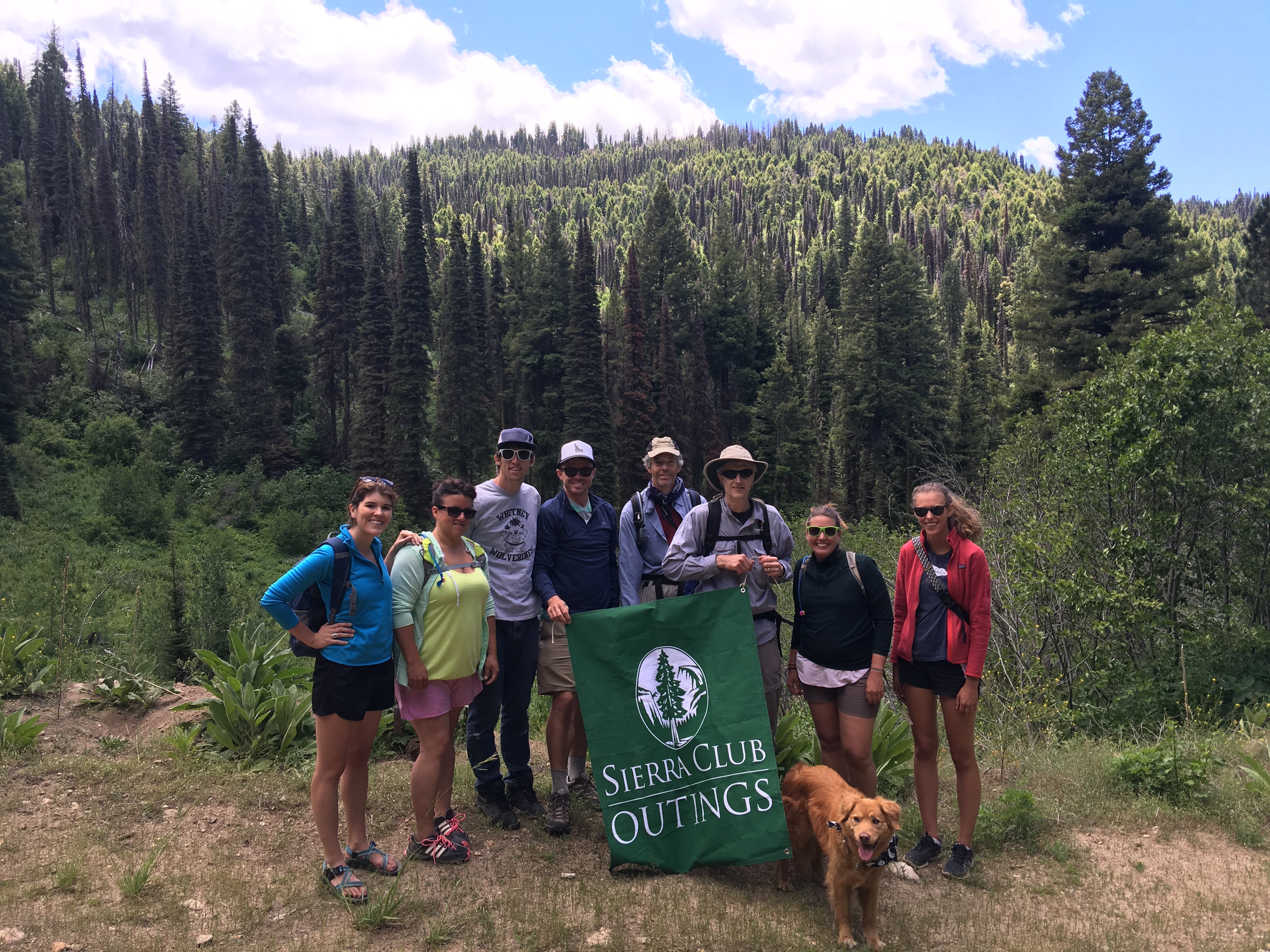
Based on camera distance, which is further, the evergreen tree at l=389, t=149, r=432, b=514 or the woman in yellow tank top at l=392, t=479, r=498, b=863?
the evergreen tree at l=389, t=149, r=432, b=514

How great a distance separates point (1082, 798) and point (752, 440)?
161 ft

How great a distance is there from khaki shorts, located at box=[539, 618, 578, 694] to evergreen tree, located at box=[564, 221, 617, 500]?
36131 mm

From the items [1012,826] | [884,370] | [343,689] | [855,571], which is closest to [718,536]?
[855,571]

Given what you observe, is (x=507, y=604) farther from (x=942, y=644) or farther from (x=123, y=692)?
(x=123, y=692)

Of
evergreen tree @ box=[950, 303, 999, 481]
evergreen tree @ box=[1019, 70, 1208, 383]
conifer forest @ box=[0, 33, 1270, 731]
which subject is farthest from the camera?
evergreen tree @ box=[950, 303, 999, 481]

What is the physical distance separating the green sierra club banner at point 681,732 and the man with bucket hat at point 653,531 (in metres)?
0.39

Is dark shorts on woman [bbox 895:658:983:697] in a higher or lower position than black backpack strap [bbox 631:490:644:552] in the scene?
lower

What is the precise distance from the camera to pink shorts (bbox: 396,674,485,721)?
448cm

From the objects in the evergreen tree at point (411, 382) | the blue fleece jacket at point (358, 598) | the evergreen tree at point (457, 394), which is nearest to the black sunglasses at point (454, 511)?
the blue fleece jacket at point (358, 598)

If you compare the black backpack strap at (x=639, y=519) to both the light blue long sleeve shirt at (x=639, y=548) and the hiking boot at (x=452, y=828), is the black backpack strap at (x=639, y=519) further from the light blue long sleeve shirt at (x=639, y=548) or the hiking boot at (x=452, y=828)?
the hiking boot at (x=452, y=828)

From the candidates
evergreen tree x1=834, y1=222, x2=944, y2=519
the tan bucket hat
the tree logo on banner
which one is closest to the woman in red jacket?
the tan bucket hat

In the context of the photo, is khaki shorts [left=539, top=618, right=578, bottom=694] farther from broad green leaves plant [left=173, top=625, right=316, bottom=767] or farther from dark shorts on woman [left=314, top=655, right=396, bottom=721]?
broad green leaves plant [left=173, top=625, right=316, bottom=767]

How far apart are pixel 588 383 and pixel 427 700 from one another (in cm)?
4294

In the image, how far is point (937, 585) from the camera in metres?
4.76
